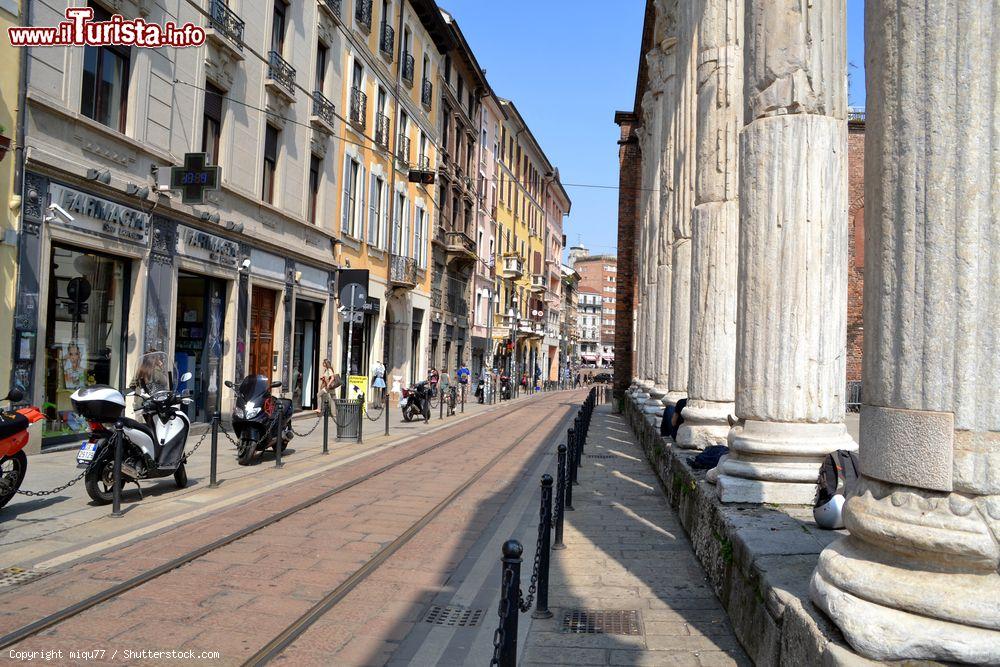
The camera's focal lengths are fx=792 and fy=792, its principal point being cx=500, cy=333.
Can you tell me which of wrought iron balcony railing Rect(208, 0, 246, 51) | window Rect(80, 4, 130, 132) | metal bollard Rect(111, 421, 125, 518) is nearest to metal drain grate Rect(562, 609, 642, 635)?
metal bollard Rect(111, 421, 125, 518)

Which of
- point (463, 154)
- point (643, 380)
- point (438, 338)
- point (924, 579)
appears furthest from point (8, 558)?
point (463, 154)

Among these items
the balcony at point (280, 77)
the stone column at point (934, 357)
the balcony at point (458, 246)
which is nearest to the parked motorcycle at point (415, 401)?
the balcony at point (280, 77)

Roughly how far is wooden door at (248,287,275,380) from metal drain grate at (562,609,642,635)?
13.8m

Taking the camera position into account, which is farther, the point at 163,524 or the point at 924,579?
the point at 163,524

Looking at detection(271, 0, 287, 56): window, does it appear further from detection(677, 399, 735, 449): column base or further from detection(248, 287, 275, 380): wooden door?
detection(677, 399, 735, 449): column base

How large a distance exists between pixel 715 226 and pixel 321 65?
1507 centimetres

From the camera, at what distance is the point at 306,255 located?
779 inches

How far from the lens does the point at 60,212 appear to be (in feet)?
36.3

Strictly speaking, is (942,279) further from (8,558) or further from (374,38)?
(374,38)

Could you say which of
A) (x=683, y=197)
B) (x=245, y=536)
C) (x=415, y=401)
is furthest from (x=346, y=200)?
(x=245, y=536)

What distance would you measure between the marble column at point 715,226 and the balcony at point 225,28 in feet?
33.5

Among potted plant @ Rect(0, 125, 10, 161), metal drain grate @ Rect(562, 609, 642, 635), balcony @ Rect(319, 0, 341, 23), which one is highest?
balcony @ Rect(319, 0, 341, 23)

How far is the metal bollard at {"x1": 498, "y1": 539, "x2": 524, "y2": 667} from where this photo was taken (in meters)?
3.03

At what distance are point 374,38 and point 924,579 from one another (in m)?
24.2
